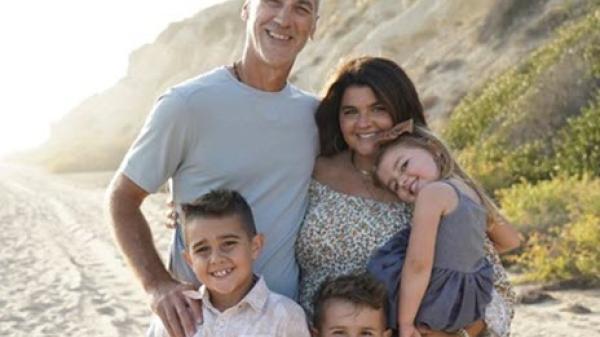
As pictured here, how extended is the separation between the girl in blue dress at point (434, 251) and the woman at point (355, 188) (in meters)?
0.09

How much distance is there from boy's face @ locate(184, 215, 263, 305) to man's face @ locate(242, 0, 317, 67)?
69 centimetres

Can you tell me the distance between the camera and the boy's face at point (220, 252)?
332cm

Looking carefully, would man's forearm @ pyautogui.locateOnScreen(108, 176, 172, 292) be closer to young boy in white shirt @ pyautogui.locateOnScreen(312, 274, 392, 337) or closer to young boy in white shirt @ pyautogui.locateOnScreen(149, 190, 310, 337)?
young boy in white shirt @ pyautogui.locateOnScreen(149, 190, 310, 337)

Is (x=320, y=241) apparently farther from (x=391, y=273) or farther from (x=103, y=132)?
(x=103, y=132)

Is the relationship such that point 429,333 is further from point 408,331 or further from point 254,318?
point 254,318

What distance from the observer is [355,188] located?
12.4 ft

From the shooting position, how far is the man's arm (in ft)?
11.1

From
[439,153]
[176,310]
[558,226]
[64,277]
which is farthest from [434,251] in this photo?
[64,277]

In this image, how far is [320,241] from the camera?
3678mm

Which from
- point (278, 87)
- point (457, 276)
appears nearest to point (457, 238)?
point (457, 276)

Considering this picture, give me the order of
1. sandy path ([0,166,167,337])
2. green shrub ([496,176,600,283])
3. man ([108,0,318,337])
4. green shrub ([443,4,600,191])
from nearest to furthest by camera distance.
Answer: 1. man ([108,0,318,337])
2. green shrub ([496,176,600,283])
3. sandy path ([0,166,167,337])
4. green shrub ([443,4,600,191])

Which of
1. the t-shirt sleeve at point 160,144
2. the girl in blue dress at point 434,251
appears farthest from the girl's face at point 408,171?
the t-shirt sleeve at point 160,144

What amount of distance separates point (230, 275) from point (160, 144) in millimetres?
549

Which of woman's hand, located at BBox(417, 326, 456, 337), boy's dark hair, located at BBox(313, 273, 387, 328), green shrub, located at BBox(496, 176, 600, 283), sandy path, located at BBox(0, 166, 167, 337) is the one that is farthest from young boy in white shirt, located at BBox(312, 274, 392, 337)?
green shrub, located at BBox(496, 176, 600, 283)
